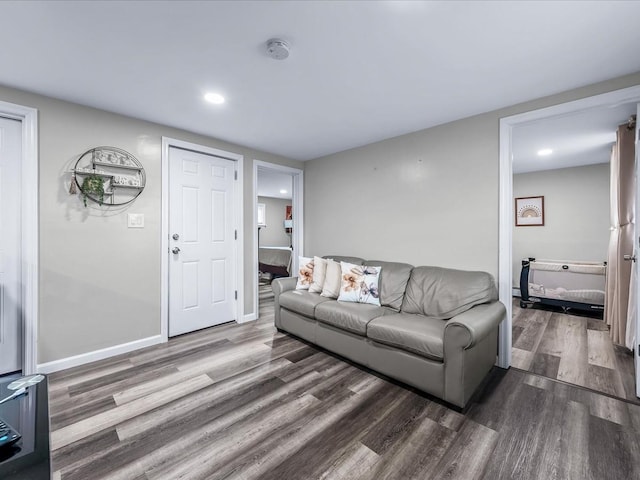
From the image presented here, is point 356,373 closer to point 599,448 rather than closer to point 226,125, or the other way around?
point 599,448

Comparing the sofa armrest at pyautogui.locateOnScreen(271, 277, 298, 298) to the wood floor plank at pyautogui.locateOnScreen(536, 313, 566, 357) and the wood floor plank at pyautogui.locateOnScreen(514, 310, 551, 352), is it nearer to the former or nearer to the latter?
the wood floor plank at pyautogui.locateOnScreen(514, 310, 551, 352)

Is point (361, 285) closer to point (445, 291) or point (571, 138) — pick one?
point (445, 291)

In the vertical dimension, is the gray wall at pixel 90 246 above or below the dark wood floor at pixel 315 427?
above

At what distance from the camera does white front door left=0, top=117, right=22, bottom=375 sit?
227 centimetres

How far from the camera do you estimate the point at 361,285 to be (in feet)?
9.71

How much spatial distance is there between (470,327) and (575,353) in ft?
6.23

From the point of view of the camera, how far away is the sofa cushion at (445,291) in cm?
247

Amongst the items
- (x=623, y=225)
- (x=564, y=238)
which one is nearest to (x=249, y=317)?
(x=623, y=225)

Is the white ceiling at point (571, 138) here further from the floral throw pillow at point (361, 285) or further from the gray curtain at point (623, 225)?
the floral throw pillow at point (361, 285)

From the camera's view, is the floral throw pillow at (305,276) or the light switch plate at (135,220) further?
the floral throw pillow at (305,276)

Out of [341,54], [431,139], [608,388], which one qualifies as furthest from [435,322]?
[341,54]

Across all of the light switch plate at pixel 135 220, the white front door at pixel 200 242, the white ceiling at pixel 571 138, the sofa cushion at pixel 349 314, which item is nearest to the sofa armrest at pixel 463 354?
the sofa cushion at pixel 349 314

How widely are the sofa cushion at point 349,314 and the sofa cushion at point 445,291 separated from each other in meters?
0.36

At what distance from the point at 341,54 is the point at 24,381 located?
2381mm
